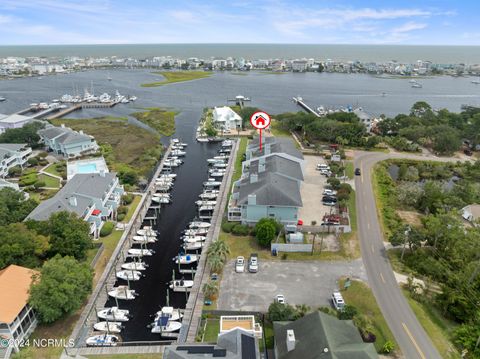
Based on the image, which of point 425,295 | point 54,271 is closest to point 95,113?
point 54,271

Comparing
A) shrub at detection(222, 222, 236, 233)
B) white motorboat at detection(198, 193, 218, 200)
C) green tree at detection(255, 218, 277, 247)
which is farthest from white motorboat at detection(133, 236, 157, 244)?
green tree at detection(255, 218, 277, 247)

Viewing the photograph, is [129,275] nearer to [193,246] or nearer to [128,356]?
[193,246]

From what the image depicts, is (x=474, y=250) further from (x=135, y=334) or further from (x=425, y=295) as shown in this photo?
(x=135, y=334)

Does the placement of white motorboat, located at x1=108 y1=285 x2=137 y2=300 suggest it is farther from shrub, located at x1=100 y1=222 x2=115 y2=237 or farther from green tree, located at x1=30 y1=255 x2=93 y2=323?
shrub, located at x1=100 y1=222 x2=115 y2=237

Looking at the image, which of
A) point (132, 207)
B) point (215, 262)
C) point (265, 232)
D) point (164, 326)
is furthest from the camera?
point (132, 207)

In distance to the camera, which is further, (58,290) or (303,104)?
(303,104)

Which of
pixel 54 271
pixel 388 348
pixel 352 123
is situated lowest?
pixel 388 348

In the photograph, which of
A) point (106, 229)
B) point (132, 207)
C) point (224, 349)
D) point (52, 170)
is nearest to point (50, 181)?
point (52, 170)
